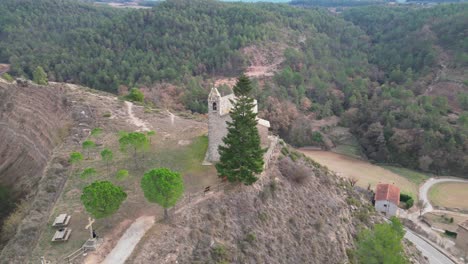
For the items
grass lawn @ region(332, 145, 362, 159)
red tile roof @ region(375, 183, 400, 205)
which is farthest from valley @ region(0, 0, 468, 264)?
red tile roof @ region(375, 183, 400, 205)

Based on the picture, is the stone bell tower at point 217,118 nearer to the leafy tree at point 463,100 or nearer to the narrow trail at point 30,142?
the narrow trail at point 30,142

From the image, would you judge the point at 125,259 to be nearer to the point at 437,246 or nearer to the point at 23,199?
the point at 23,199

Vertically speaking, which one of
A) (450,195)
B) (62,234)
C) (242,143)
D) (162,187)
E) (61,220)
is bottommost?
(450,195)

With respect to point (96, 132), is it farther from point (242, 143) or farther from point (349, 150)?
point (349, 150)

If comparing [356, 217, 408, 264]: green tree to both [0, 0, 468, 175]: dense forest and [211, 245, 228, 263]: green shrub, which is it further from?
[0, 0, 468, 175]: dense forest

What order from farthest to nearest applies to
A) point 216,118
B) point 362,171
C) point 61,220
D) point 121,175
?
point 362,171, point 216,118, point 121,175, point 61,220

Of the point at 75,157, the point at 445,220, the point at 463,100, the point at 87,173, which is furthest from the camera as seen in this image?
the point at 463,100

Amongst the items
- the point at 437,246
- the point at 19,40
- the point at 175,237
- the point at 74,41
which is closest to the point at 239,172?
the point at 175,237

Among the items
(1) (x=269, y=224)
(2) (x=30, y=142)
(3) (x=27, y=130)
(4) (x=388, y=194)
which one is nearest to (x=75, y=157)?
(2) (x=30, y=142)
